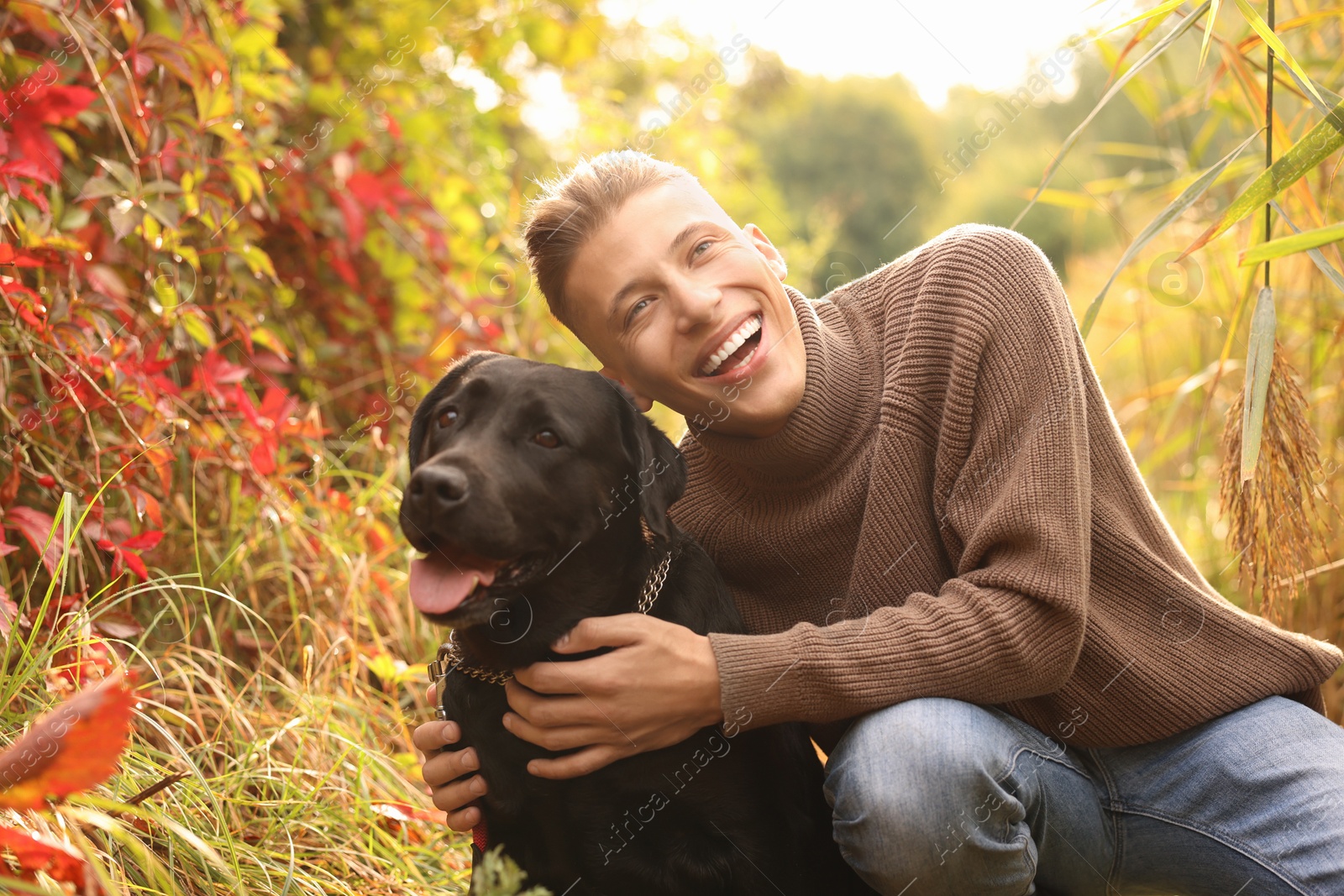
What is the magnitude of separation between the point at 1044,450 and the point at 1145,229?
0.39 metres

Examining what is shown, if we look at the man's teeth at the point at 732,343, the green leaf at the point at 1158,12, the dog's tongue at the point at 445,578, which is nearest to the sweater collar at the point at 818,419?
the man's teeth at the point at 732,343

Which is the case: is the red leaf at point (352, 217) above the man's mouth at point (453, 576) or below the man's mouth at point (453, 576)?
above

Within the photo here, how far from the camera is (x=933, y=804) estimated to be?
1.50 metres

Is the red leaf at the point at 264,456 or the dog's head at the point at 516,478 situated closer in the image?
the dog's head at the point at 516,478

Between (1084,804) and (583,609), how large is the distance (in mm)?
867

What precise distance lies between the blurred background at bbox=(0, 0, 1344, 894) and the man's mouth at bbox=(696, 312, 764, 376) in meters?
0.47

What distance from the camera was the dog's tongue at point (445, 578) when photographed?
1.55 m

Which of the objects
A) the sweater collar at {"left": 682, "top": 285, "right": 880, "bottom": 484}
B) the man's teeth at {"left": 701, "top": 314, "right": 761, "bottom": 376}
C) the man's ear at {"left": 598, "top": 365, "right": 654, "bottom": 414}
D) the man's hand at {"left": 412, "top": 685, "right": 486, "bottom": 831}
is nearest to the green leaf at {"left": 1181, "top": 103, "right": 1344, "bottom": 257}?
the sweater collar at {"left": 682, "top": 285, "right": 880, "bottom": 484}

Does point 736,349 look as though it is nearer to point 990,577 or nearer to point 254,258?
point 990,577

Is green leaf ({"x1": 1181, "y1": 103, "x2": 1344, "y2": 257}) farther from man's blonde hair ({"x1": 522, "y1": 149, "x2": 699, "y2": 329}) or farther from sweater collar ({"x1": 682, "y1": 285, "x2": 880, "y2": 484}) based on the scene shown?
man's blonde hair ({"x1": 522, "y1": 149, "x2": 699, "y2": 329})

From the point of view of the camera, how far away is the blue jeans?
151 cm

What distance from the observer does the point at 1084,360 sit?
1.83 m

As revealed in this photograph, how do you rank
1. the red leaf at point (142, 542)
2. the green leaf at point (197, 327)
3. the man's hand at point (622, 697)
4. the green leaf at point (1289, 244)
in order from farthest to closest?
the green leaf at point (197, 327), the red leaf at point (142, 542), the man's hand at point (622, 697), the green leaf at point (1289, 244)

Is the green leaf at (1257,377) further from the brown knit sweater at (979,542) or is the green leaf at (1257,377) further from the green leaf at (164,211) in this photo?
the green leaf at (164,211)
